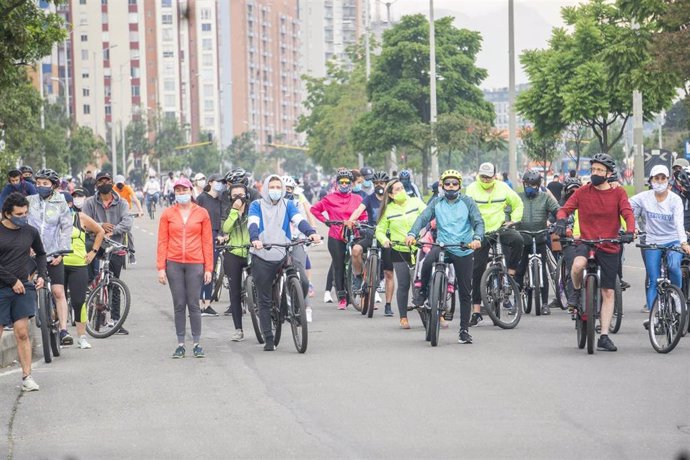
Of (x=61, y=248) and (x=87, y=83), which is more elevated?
(x=87, y=83)

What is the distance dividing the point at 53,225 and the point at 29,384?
124 inches

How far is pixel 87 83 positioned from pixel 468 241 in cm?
16747

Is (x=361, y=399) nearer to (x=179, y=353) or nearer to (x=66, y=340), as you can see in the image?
(x=179, y=353)

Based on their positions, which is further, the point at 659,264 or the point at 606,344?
the point at 659,264

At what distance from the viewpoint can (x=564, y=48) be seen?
5069 centimetres

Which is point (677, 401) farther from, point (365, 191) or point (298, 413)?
point (365, 191)

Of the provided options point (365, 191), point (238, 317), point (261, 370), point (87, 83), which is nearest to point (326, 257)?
point (365, 191)

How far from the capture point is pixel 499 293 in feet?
53.4

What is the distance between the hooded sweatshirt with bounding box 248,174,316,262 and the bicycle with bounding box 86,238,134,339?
87.7 inches

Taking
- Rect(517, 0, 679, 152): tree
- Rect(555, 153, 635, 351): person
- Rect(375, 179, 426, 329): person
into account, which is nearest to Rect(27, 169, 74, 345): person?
Rect(375, 179, 426, 329): person

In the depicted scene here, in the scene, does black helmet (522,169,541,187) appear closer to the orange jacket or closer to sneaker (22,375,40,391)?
the orange jacket

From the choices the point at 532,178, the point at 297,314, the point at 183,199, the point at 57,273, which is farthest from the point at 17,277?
the point at 532,178

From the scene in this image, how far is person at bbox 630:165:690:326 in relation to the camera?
14.9m

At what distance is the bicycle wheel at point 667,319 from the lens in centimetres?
1336
